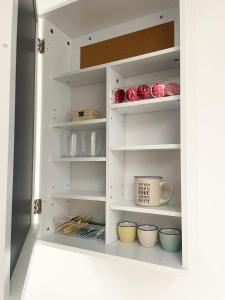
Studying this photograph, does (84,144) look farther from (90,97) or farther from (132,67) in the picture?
(132,67)

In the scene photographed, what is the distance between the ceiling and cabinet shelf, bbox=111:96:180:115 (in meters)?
0.46

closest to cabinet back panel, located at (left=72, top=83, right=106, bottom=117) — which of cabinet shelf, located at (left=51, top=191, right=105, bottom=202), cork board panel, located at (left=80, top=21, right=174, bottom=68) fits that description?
cork board panel, located at (left=80, top=21, right=174, bottom=68)

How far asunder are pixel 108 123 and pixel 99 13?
55 centimetres

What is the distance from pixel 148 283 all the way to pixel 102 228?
12.4 inches

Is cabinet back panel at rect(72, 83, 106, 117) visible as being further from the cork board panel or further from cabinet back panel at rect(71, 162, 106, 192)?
cabinet back panel at rect(71, 162, 106, 192)

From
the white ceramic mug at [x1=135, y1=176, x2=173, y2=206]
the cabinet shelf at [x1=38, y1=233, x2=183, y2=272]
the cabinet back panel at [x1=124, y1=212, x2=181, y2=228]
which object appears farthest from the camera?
the cabinet back panel at [x1=124, y1=212, x2=181, y2=228]

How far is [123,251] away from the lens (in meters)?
0.92

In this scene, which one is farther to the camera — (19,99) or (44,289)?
(44,289)

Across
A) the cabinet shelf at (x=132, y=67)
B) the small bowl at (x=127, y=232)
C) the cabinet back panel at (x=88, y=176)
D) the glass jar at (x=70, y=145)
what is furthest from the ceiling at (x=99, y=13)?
the small bowl at (x=127, y=232)

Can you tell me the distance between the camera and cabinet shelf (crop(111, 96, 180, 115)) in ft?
2.93

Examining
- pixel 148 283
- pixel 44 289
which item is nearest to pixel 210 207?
pixel 148 283

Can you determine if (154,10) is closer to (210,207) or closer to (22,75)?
(22,75)

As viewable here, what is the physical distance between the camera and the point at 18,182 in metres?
0.74

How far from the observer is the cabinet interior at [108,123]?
3.28 feet
